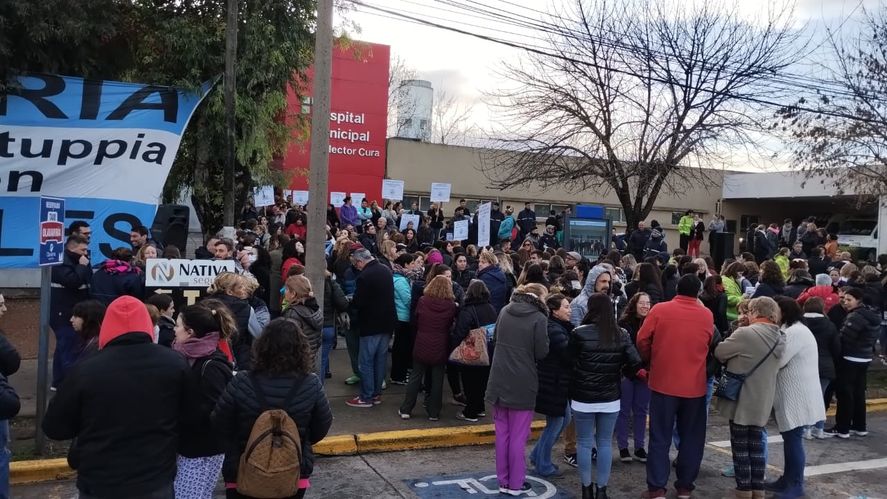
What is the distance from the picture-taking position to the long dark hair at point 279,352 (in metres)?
3.68

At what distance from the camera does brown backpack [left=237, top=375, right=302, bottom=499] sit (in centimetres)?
356

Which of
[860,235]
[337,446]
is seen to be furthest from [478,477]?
[860,235]

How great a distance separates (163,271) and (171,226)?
347cm

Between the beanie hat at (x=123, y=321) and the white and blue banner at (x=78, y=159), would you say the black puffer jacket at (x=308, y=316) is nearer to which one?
the beanie hat at (x=123, y=321)

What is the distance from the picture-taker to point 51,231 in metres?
6.13

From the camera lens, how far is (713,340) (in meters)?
5.87


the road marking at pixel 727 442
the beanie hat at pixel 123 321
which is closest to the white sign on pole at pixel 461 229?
the road marking at pixel 727 442

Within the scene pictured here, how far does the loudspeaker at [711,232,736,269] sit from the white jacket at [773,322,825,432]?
1510 centimetres

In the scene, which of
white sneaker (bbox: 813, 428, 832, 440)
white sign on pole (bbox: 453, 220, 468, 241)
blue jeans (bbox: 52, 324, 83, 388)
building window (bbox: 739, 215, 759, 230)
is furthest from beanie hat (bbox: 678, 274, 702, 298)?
building window (bbox: 739, 215, 759, 230)

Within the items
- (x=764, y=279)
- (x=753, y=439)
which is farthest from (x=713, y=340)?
(x=764, y=279)

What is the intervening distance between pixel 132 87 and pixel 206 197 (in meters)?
2.95

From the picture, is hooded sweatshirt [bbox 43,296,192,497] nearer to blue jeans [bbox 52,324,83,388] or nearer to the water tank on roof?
blue jeans [bbox 52,324,83,388]

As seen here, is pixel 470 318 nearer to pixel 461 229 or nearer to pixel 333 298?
pixel 333 298

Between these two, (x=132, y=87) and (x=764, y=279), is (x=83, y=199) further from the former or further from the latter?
(x=764, y=279)
